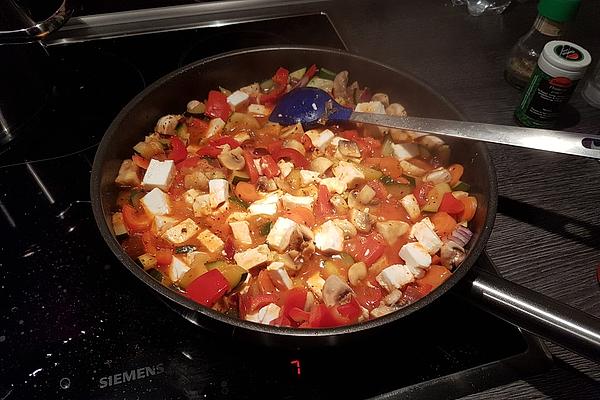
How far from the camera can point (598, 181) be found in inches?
73.0

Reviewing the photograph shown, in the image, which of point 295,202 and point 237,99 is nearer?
point 295,202

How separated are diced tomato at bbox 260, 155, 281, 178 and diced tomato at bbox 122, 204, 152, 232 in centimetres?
38

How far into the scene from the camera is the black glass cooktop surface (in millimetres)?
1275

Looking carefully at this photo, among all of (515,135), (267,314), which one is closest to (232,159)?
(267,314)

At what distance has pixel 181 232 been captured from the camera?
1471 millimetres

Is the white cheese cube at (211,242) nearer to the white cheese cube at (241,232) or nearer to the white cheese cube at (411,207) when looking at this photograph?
the white cheese cube at (241,232)

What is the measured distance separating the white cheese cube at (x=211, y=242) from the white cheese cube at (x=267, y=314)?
0.24m

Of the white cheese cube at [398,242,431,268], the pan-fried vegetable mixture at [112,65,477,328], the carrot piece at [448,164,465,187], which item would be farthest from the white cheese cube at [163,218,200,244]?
the carrot piece at [448,164,465,187]

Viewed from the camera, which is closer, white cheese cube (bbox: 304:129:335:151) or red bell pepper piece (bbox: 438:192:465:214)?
red bell pepper piece (bbox: 438:192:465:214)

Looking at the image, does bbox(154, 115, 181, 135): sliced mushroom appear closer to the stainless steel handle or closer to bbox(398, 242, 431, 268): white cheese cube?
the stainless steel handle

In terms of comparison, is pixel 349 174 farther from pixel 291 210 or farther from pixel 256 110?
pixel 256 110

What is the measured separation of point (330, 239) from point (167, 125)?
0.68m

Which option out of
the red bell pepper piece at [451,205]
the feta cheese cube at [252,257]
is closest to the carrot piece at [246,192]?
the feta cheese cube at [252,257]

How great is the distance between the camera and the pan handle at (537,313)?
1.06 metres
